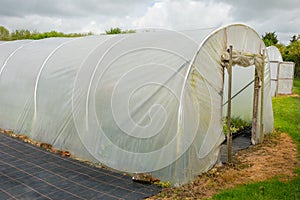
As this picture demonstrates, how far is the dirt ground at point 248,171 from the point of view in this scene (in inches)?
150

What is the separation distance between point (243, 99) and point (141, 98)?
4383mm

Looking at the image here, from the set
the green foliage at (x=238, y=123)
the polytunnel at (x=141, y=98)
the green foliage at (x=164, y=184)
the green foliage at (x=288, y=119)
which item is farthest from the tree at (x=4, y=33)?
the green foliage at (x=164, y=184)

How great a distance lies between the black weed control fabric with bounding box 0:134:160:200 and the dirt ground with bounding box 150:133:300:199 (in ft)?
1.61

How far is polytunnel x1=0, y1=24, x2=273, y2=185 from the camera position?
13.6 ft

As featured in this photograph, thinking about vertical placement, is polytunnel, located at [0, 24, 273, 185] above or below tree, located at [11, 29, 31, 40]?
below

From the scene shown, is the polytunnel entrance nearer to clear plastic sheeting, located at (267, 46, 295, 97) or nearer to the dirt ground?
the dirt ground

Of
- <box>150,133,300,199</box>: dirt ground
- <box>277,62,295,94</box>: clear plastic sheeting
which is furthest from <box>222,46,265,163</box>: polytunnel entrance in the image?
<box>277,62,295,94</box>: clear plastic sheeting

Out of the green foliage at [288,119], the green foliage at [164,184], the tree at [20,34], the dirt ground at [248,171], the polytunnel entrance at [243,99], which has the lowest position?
the green foliage at [288,119]

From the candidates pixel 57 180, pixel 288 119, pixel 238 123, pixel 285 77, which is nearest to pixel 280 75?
pixel 285 77

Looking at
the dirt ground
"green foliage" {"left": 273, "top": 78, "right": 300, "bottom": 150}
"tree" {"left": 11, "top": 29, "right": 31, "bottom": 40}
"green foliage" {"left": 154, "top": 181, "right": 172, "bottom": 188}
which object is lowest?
"green foliage" {"left": 273, "top": 78, "right": 300, "bottom": 150}

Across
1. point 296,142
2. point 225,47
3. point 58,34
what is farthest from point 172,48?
point 58,34

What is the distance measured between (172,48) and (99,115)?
1.72 metres

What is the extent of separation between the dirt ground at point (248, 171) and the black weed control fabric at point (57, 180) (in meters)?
0.49

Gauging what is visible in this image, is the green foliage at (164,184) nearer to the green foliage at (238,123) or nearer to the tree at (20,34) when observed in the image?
the green foliage at (238,123)
